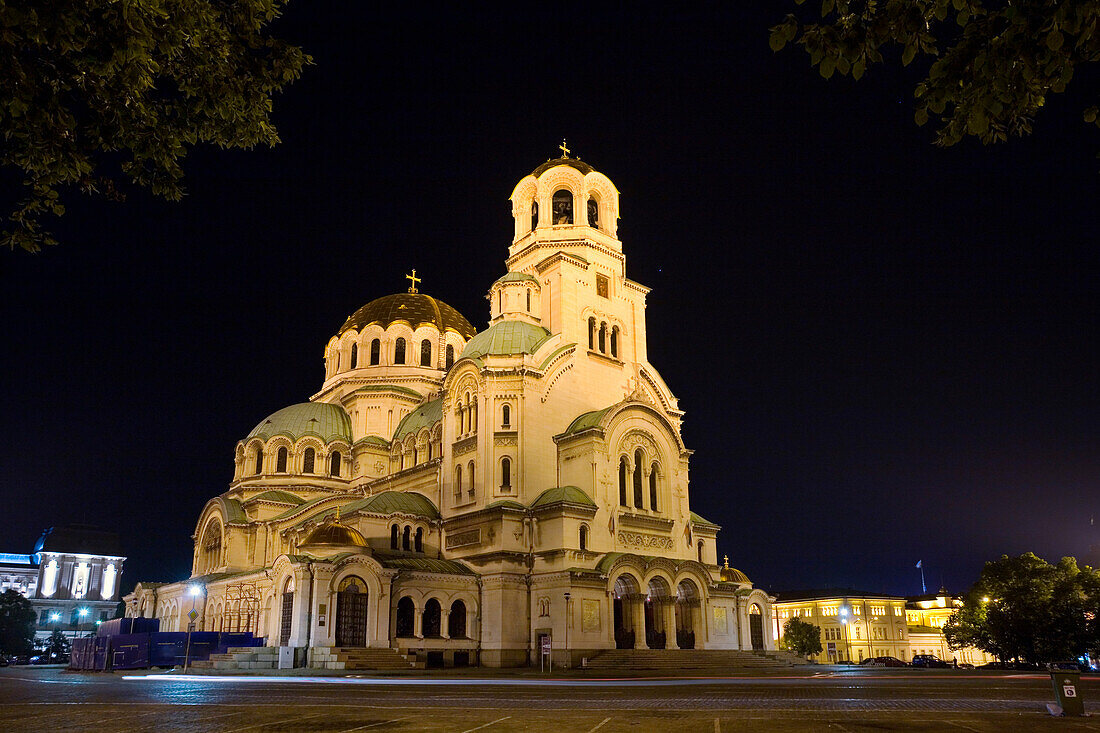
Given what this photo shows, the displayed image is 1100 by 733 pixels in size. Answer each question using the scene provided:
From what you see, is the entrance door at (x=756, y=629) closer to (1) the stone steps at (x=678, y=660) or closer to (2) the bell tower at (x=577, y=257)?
(1) the stone steps at (x=678, y=660)

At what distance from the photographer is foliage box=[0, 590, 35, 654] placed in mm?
63469

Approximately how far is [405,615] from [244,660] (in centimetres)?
745

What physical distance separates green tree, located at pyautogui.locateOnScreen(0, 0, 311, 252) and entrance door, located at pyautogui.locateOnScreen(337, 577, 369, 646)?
29.6 meters

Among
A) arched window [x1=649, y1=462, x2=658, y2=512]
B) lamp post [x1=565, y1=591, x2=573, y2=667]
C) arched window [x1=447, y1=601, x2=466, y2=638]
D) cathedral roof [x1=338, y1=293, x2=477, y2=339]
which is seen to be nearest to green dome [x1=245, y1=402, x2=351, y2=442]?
cathedral roof [x1=338, y1=293, x2=477, y2=339]

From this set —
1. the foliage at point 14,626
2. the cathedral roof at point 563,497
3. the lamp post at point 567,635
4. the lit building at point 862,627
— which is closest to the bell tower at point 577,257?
the cathedral roof at point 563,497

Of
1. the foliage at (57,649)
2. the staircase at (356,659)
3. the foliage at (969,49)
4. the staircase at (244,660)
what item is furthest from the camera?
the foliage at (57,649)

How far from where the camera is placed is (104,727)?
1091cm

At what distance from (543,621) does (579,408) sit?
39.0 feet

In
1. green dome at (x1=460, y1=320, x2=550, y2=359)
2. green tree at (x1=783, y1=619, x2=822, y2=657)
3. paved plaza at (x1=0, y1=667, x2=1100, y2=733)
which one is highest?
green dome at (x1=460, y1=320, x2=550, y2=359)

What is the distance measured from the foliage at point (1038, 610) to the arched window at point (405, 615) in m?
35.0

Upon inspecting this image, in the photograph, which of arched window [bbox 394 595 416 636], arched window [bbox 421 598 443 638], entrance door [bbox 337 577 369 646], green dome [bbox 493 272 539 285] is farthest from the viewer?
green dome [bbox 493 272 539 285]

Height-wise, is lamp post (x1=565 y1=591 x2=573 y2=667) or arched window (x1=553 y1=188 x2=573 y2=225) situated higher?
arched window (x1=553 y1=188 x2=573 y2=225)

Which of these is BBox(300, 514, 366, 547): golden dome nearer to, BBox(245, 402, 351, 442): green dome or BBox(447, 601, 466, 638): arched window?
BBox(447, 601, 466, 638): arched window

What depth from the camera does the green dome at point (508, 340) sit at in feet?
143
